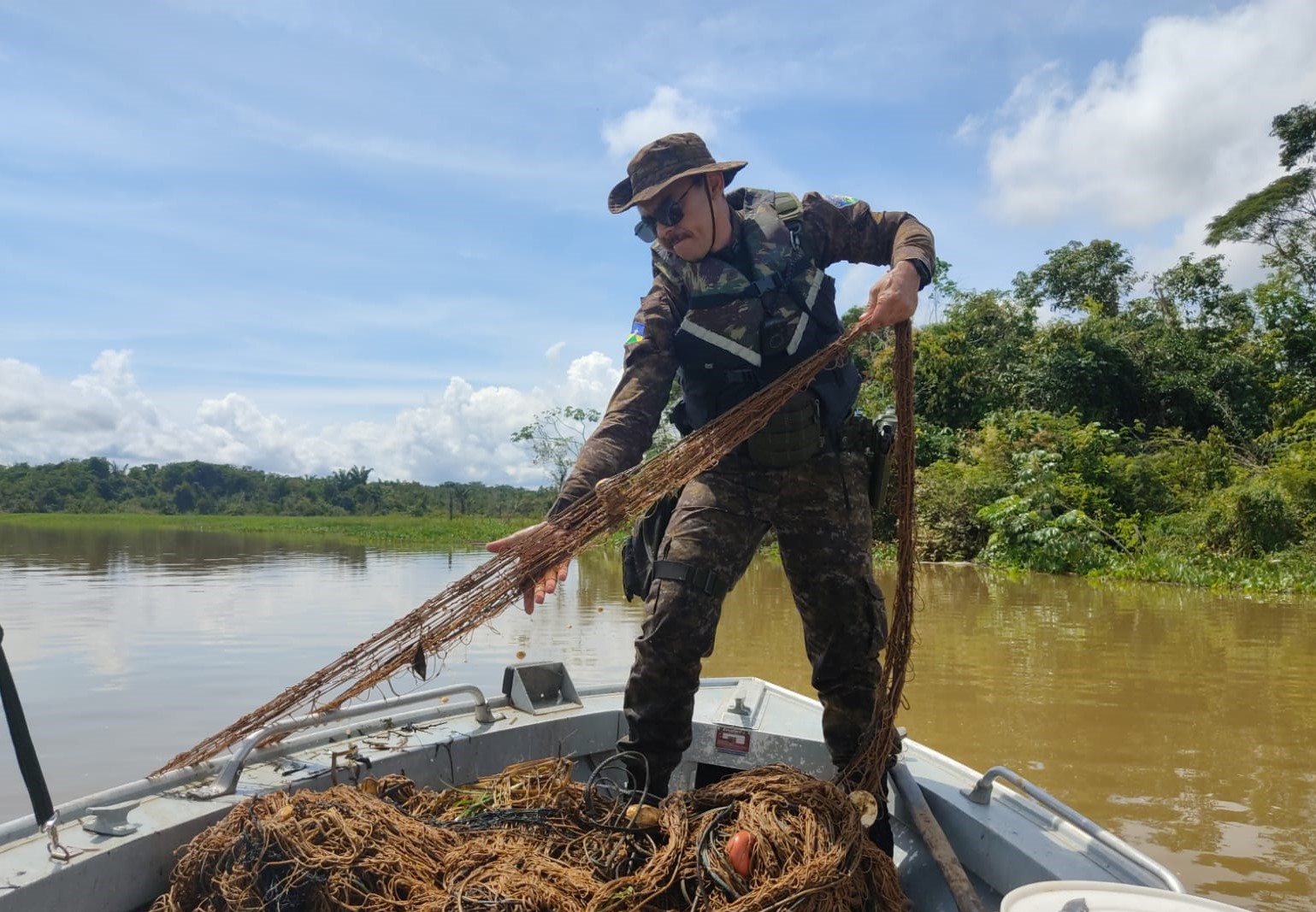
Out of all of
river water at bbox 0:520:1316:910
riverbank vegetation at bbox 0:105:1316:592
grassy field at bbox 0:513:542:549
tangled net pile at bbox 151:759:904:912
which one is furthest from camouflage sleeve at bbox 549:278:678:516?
grassy field at bbox 0:513:542:549

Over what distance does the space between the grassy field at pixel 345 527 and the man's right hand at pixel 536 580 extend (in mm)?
21641

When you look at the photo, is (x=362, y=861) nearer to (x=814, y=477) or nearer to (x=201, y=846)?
(x=201, y=846)

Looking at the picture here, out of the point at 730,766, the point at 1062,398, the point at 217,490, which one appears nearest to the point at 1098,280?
the point at 1062,398

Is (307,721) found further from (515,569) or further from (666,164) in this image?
(666,164)

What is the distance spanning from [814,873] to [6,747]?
6.30 meters

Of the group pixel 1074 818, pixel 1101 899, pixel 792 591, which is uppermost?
pixel 792 591

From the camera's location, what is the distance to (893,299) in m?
2.48

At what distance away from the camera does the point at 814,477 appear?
106 inches

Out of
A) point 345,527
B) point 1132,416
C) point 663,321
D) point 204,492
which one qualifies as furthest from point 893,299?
point 204,492

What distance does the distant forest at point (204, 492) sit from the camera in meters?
65.8

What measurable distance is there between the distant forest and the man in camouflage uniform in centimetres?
5857

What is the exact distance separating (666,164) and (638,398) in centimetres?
67

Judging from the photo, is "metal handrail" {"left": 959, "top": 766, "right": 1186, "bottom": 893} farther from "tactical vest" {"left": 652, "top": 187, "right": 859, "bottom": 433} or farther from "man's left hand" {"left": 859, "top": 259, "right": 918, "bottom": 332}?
"man's left hand" {"left": 859, "top": 259, "right": 918, "bottom": 332}

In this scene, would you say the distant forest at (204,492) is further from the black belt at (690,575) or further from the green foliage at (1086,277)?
the black belt at (690,575)
